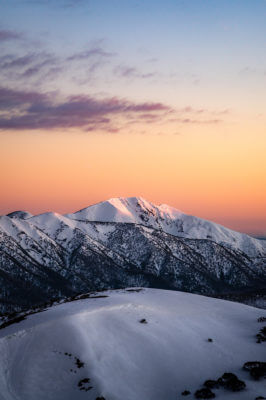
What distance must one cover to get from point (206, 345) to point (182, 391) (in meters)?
11.3

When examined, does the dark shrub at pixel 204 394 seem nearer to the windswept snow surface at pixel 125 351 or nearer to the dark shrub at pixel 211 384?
the windswept snow surface at pixel 125 351

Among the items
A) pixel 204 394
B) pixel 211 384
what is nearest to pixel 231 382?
pixel 211 384

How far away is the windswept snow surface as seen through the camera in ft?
133

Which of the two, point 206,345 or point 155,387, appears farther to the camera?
point 206,345

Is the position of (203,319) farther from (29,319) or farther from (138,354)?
(29,319)

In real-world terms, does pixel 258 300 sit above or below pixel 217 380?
below

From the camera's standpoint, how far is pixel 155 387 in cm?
4103

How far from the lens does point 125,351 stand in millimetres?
47656

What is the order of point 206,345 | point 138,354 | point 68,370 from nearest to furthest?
point 68,370 → point 138,354 → point 206,345

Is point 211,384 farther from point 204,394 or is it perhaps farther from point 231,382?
point 204,394

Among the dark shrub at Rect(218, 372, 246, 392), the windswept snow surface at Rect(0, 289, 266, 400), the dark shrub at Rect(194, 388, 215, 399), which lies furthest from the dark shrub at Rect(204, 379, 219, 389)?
the dark shrub at Rect(194, 388, 215, 399)

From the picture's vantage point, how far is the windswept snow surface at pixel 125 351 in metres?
40.6

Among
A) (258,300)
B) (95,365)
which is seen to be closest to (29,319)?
(95,365)

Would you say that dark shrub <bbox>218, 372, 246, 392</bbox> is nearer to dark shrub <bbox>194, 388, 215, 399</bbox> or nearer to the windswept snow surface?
the windswept snow surface
